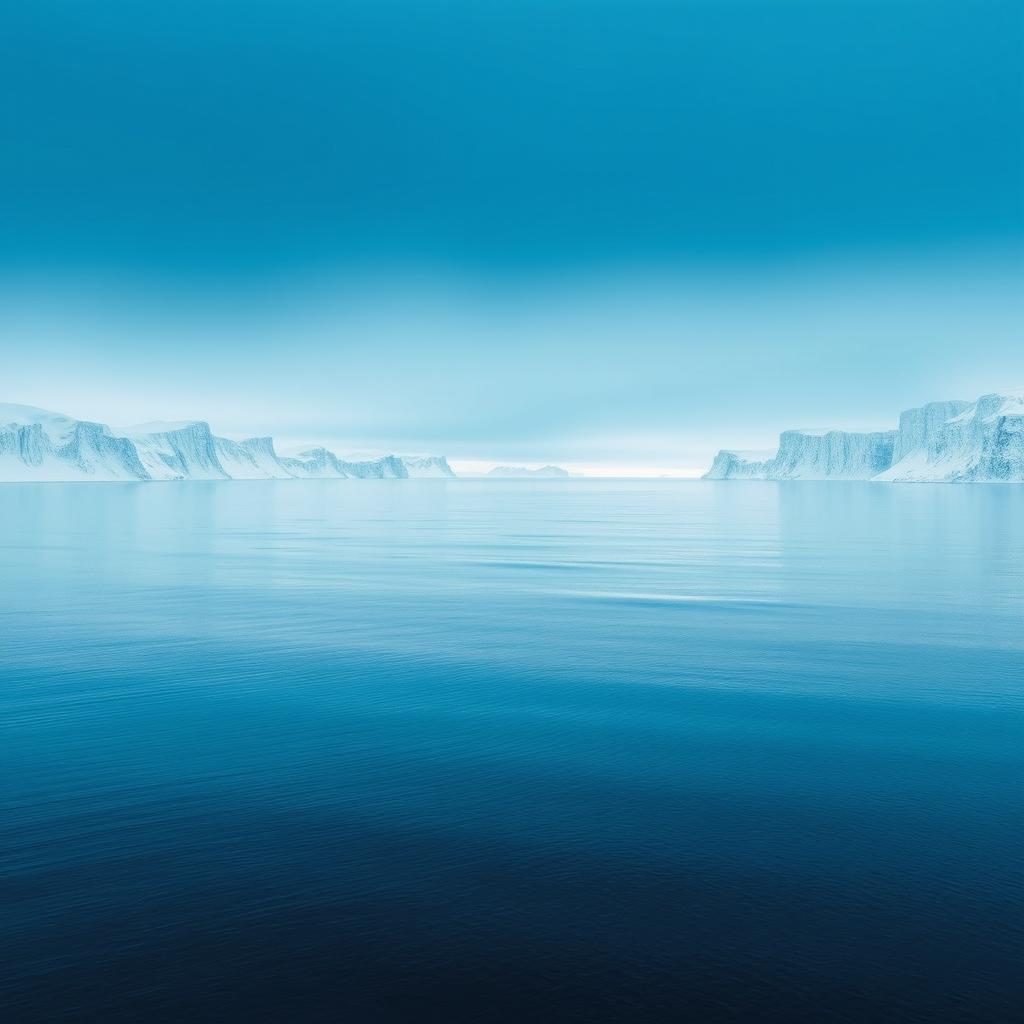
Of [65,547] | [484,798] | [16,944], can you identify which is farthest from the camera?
[65,547]

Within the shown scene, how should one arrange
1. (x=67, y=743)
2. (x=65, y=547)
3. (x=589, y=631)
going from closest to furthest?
(x=67, y=743) → (x=589, y=631) → (x=65, y=547)

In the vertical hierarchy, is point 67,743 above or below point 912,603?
below

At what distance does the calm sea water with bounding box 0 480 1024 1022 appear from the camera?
6492 millimetres

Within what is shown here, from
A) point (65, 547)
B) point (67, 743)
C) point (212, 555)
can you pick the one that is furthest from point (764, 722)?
point (65, 547)

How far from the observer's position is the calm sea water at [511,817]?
6.49m

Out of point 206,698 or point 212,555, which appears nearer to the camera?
point 206,698

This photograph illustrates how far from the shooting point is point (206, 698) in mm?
14102

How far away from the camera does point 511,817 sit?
9336mm

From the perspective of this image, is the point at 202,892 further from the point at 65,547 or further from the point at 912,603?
the point at 65,547

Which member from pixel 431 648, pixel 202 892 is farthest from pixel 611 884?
pixel 431 648

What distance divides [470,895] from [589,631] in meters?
12.9

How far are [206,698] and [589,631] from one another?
359 inches

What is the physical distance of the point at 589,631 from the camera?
800 inches

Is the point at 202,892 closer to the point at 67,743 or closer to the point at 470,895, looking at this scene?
the point at 470,895
